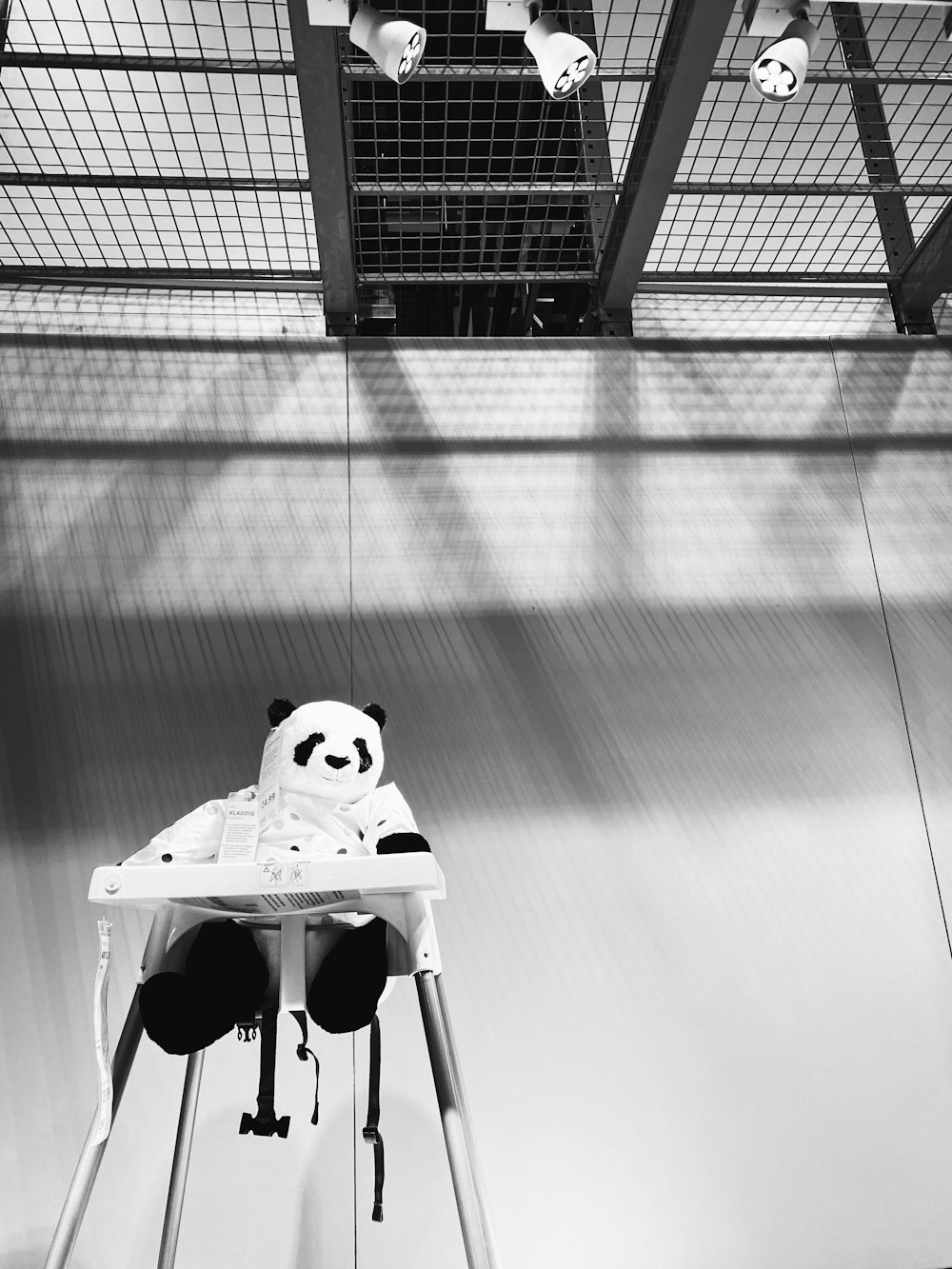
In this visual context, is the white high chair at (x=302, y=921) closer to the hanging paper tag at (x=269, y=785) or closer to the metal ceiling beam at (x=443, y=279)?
the hanging paper tag at (x=269, y=785)

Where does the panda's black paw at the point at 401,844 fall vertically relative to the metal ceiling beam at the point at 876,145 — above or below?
below

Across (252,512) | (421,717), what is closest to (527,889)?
(421,717)

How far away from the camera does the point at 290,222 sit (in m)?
2.34

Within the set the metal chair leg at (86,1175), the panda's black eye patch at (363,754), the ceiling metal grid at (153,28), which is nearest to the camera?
the metal chair leg at (86,1175)

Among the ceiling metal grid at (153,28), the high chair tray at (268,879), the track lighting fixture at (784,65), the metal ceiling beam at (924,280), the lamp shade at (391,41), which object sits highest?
the ceiling metal grid at (153,28)

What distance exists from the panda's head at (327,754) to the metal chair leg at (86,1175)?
40cm

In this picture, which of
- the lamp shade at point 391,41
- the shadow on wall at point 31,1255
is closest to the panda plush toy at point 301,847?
the shadow on wall at point 31,1255

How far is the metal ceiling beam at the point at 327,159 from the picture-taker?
1.76 metres

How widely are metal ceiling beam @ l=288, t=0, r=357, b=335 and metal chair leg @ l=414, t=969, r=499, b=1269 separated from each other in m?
1.56

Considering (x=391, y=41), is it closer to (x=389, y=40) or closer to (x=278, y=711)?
(x=389, y=40)

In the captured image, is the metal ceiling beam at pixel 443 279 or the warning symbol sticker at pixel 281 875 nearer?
the warning symbol sticker at pixel 281 875

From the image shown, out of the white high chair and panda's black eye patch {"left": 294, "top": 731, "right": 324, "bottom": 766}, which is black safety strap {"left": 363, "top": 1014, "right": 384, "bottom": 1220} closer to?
the white high chair

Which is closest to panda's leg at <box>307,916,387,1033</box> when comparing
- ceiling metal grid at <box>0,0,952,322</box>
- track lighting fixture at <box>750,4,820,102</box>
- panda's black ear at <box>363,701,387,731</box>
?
Answer: panda's black ear at <box>363,701,387,731</box>

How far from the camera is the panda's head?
1.53 meters
